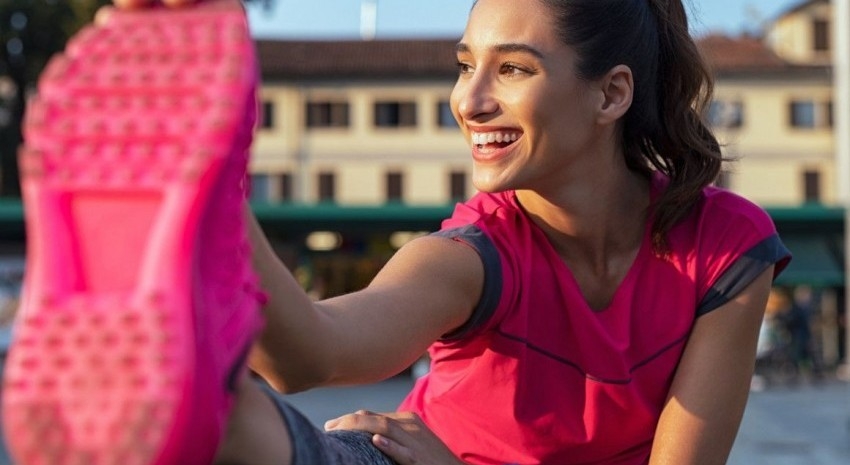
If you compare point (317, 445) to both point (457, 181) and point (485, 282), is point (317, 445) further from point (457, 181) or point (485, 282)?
point (457, 181)

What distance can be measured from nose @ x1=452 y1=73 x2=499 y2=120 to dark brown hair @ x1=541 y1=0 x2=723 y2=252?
0.17m

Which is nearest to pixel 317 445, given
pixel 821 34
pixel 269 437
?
pixel 269 437

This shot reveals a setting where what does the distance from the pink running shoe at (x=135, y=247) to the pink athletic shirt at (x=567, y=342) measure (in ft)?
3.04

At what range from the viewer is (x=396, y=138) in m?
41.7

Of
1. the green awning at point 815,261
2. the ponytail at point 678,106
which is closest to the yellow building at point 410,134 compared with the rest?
the green awning at point 815,261

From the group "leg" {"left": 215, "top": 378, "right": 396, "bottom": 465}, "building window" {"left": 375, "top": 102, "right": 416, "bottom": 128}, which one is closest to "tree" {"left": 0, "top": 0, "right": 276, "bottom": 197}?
"building window" {"left": 375, "top": 102, "right": 416, "bottom": 128}

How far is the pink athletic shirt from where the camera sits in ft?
7.50

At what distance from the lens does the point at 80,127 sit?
1322 millimetres

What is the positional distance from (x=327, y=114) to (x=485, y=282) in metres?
40.0

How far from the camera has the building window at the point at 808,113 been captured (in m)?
41.4

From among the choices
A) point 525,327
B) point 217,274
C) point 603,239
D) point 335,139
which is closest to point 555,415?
point 525,327

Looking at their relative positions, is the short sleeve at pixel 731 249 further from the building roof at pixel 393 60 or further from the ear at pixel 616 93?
the building roof at pixel 393 60

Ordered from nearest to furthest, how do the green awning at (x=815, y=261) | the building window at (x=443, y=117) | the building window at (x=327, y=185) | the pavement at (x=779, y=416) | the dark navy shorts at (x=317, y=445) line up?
the dark navy shorts at (x=317, y=445), the pavement at (x=779, y=416), the green awning at (x=815, y=261), the building window at (x=443, y=117), the building window at (x=327, y=185)

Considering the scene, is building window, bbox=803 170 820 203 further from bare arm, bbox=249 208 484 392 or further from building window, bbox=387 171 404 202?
bare arm, bbox=249 208 484 392
